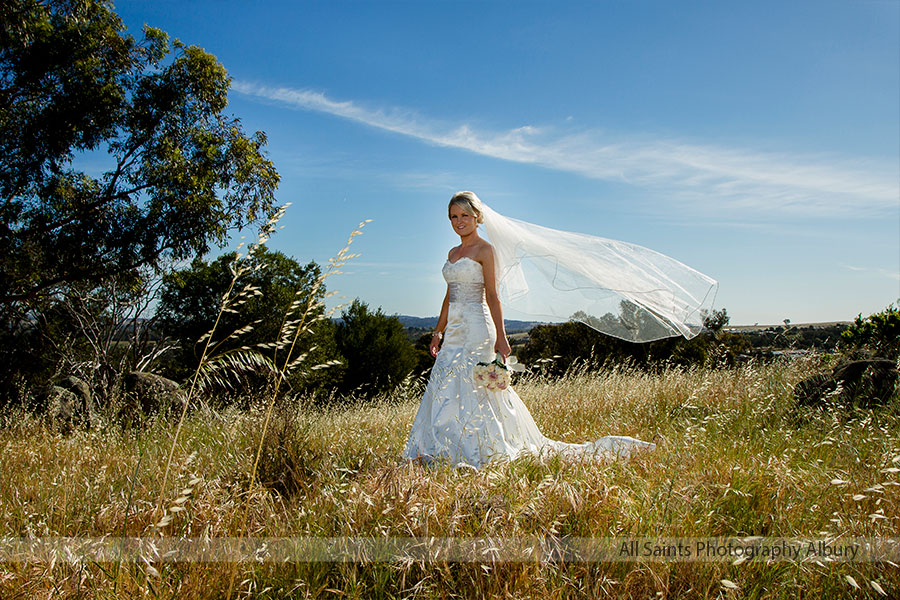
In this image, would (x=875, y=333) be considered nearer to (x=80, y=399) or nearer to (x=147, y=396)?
(x=147, y=396)

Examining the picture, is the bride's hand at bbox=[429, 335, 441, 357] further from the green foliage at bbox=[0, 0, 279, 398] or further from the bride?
the green foliage at bbox=[0, 0, 279, 398]

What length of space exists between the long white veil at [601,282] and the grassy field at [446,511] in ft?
4.39

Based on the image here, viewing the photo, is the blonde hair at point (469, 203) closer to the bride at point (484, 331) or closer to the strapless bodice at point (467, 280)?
the bride at point (484, 331)

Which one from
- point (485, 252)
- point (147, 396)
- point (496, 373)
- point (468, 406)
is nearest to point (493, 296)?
point (485, 252)

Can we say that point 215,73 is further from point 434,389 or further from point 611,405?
point 611,405

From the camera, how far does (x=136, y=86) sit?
9.74 metres

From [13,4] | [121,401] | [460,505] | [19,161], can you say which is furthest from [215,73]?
[460,505]

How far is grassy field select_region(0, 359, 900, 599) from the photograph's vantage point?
2303 millimetres

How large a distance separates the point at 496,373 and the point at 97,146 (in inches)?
355

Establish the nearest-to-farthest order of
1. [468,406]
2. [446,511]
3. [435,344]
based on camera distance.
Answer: [446,511]
[468,406]
[435,344]

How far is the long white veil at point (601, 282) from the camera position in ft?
17.2

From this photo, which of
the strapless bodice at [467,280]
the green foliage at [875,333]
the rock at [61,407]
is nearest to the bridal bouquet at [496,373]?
the strapless bodice at [467,280]

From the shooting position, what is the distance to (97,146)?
966cm

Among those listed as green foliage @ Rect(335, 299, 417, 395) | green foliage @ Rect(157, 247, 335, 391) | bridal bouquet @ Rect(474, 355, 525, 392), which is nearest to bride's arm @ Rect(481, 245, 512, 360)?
bridal bouquet @ Rect(474, 355, 525, 392)
